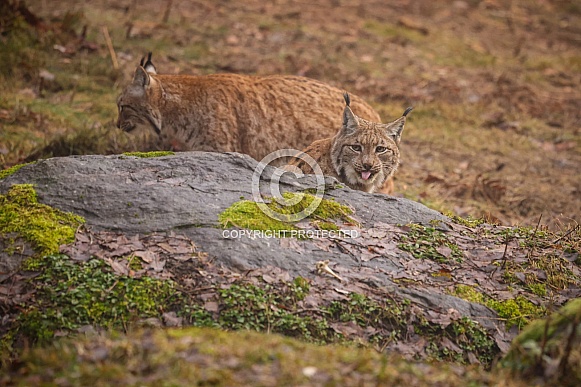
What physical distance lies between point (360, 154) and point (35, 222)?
10.3ft

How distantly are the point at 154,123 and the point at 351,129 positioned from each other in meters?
2.63

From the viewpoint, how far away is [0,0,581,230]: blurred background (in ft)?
30.7

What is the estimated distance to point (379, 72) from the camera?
45.2 ft

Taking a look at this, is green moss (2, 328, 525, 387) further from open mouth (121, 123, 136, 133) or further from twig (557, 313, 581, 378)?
open mouth (121, 123, 136, 133)

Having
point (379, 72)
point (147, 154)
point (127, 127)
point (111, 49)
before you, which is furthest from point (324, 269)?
point (379, 72)

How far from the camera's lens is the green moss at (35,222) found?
4.77 m

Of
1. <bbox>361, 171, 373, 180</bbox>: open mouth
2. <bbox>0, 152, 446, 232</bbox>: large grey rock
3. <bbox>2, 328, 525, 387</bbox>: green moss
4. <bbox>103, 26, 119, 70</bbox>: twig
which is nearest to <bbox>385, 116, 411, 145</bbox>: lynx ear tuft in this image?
<bbox>361, 171, 373, 180</bbox>: open mouth

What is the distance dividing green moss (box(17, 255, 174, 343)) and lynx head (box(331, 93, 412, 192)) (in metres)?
2.70

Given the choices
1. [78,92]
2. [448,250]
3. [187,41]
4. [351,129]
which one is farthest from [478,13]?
[448,250]

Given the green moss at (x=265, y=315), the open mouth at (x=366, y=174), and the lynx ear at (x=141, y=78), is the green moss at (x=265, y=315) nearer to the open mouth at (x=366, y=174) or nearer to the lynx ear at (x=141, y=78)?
the open mouth at (x=366, y=174)

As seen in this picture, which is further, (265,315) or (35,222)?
(35,222)

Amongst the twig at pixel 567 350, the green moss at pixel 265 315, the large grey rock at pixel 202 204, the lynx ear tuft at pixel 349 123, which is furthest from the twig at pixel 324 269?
the lynx ear tuft at pixel 349 123

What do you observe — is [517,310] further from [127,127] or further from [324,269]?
[127,127]

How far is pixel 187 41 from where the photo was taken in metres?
13.4
